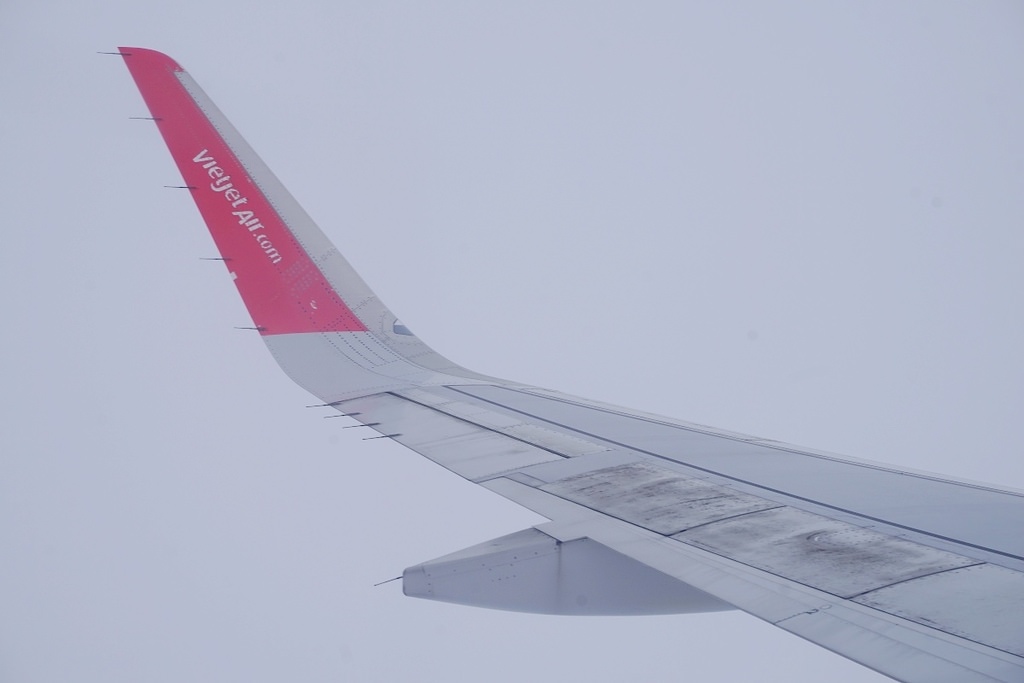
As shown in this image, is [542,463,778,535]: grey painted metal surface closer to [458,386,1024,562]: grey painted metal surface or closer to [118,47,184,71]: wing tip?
[458,386,1024,562]: grey painted metal surface

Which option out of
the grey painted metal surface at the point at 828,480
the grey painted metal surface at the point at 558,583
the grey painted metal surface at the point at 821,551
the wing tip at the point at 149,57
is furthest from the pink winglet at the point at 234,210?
the grey painted metal surface at the point at 821,551

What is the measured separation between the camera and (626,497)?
2.20 metres

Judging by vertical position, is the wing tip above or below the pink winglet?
above

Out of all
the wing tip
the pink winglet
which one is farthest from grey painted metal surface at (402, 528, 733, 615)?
the wing tip

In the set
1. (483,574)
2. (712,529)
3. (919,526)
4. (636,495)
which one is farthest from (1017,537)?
(483,574)

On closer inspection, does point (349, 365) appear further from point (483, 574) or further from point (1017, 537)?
point (1017, 537)

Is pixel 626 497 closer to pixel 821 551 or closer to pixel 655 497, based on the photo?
pixel 655 497

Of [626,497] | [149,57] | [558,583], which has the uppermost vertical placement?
[149,57]

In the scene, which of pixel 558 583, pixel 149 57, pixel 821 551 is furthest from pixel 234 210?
pixel 821 551

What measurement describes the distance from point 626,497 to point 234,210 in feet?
8.22

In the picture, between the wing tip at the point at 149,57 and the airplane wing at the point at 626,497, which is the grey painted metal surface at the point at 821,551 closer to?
the airplane wing at the point at 626,497

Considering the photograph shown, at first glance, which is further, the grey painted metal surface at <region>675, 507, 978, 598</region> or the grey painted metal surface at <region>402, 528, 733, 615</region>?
the grey painted metal surface at <region>402, 528, 733, 615</region>

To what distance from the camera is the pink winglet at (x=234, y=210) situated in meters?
3.71

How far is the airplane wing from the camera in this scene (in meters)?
1.42
